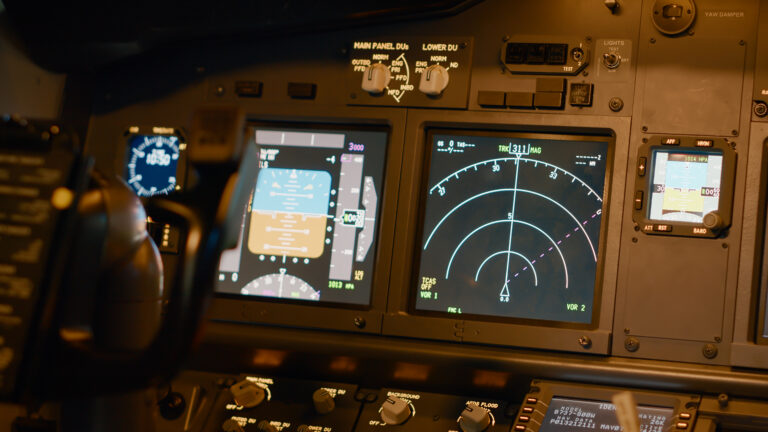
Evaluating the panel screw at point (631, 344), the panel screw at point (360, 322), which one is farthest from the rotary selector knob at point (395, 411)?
the panel screw at point (631, 344)

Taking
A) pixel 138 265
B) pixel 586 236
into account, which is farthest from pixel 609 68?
pixel 138 265

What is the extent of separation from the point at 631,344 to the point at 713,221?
44 centimetres

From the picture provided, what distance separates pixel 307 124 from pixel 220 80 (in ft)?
1.21

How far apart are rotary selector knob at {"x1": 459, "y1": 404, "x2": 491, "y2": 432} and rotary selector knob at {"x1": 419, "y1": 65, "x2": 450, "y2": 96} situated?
1.01 m

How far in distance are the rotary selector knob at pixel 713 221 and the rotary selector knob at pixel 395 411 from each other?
105cm

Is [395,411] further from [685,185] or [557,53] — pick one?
[557,53]

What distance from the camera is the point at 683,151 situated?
109 inches

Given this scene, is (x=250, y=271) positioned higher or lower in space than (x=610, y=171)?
lower

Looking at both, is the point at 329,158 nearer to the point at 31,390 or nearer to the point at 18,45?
the point at 18,45

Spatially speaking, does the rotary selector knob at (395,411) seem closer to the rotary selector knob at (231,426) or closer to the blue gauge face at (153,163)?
the rotary selector knob at (231,426)

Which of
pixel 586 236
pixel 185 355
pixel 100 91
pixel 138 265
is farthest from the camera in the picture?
pixel 100 91

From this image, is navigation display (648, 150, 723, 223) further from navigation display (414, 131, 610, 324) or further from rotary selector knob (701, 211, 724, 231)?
navigation display (414, 131, 610, 324)

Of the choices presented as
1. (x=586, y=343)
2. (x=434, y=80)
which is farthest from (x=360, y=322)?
(x=434, y=80)

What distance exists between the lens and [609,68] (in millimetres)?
2871
